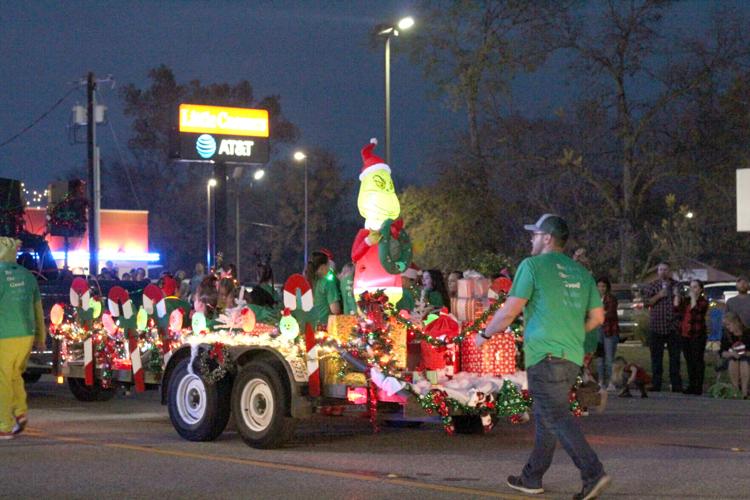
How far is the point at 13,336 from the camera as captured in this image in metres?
11.5

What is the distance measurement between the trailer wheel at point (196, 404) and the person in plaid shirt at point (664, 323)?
845 cm

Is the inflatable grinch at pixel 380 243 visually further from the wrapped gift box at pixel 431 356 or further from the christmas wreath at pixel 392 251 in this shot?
the wrapped gift box at pixel 431 356

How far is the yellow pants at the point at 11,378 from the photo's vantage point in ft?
37.6

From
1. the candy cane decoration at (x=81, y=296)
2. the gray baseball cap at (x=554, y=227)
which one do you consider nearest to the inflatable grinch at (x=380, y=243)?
the gray baseball cap at (x=554, y=227)

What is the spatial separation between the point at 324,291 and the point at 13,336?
3.06 metres

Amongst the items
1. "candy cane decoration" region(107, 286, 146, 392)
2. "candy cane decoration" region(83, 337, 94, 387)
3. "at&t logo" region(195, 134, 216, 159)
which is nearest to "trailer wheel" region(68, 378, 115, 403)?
"candy cane decoration" region(83, 337, 94, 387)

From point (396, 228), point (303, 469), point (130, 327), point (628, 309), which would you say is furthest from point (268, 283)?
point (628, 309)

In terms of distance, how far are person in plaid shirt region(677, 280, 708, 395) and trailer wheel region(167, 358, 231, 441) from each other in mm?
8541

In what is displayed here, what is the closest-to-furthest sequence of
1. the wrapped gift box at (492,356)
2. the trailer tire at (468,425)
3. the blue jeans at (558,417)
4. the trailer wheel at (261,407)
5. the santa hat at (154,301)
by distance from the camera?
the blue jeans at (558,417)
the trailer wheel at (261,407)
the wrapped gift box at (492,356)
the trailer tire at (468,425)
the santa hat at (154,301)

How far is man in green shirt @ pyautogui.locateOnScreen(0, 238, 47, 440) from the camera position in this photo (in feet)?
37.7

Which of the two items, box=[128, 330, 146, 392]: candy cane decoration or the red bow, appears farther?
box=[128, 330, 146, 392]: candy cane decoration

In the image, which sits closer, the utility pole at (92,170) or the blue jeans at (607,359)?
the blue jeans at (607,359)

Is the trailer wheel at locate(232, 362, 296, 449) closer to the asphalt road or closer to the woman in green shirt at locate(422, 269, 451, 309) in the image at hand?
the asphalt road

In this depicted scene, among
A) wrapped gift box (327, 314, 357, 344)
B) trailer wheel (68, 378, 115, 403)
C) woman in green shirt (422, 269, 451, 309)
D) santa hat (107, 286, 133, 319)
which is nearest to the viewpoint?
wrapped gift box (327, 314, 357, 344)
